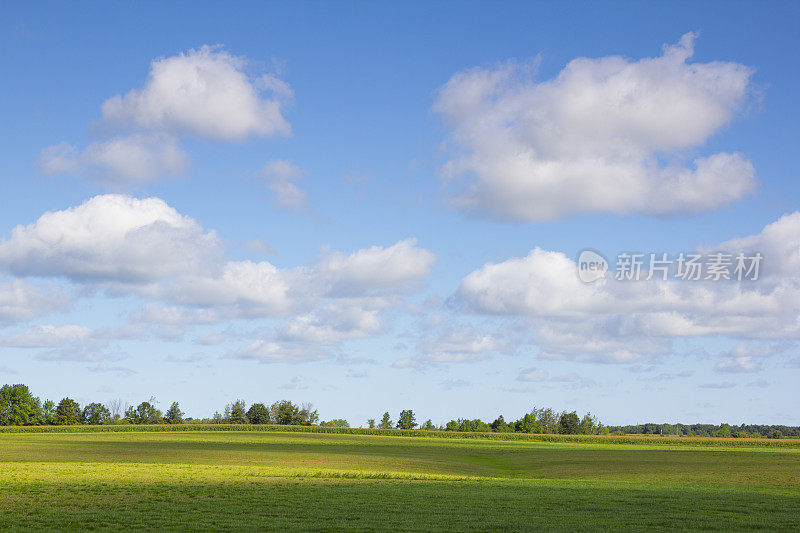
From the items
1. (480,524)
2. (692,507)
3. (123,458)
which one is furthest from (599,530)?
(123,458)

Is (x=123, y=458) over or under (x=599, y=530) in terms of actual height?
under

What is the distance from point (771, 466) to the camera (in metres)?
75.8

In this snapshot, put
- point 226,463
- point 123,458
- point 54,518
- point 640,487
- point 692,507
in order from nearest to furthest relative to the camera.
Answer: point 54,518 < point 692,507 < point 640,487 < point 226,463 < point 123,458

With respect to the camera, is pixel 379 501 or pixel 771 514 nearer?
pixel 771 514

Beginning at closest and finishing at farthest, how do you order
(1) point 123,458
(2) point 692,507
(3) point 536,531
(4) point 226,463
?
(3) point 536,531 < (2) point 692,507 < (4) point 226,463 < (1) point 123,458

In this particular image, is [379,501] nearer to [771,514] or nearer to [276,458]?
[771,514]

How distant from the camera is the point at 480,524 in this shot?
94.9 feet

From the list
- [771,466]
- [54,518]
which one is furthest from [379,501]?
[771,466]

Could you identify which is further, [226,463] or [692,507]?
[226,463]

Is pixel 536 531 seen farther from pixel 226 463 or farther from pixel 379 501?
pixel 226 463

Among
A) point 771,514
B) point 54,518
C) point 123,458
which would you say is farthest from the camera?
point 123,458

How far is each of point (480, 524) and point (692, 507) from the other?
12.9 m

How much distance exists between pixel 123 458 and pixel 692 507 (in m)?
59.2

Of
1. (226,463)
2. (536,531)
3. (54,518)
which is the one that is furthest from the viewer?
(226,463)
